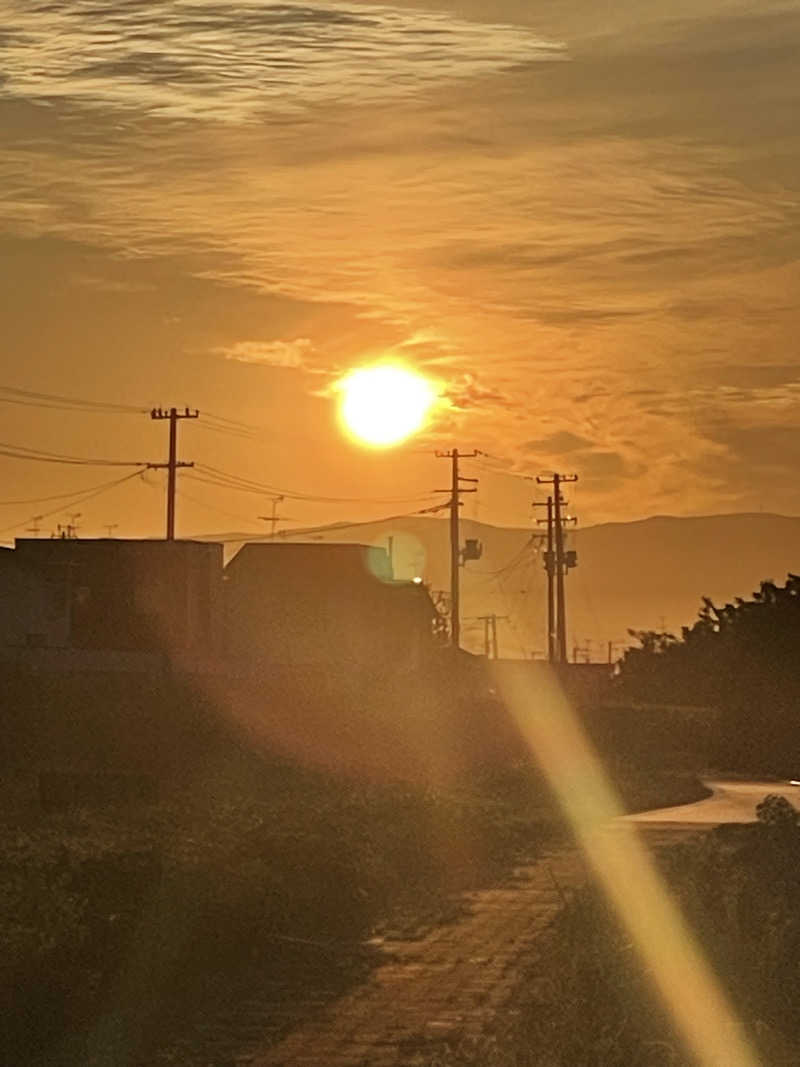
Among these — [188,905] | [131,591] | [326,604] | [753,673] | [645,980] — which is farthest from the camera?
[326,604]

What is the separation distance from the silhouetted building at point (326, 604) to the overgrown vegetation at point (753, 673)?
12.6 meters

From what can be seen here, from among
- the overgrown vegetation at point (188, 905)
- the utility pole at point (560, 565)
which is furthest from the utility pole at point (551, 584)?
the overgrown vegetation at point (188, 905)

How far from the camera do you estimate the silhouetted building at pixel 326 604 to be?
Answer: 8175 cm

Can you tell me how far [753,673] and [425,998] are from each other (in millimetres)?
42116

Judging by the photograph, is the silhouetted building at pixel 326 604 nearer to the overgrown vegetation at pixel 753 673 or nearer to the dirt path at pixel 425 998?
the overgrown vegetation at pixel 753 673

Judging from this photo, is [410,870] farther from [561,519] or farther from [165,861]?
[561,519]

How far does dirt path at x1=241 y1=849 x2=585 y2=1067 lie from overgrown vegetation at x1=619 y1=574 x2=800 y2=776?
1301 inches

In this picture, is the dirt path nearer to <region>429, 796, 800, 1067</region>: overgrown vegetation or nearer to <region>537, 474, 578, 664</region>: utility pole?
<region>429, 796, 800, 1067</region>: overgrown vegetation

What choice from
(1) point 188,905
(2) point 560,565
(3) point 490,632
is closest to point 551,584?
(2) point 560,565

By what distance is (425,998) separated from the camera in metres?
18.1

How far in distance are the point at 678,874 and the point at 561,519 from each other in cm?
7467

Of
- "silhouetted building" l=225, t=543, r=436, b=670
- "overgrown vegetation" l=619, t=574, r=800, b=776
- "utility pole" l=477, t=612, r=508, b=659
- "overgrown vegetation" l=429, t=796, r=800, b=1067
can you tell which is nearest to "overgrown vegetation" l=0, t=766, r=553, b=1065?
"overgrown vegetation" l=429, t=796, r=800, b=1067

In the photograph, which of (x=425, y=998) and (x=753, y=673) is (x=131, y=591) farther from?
(x=425, y=998)

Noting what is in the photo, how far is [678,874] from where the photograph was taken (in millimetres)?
27297
